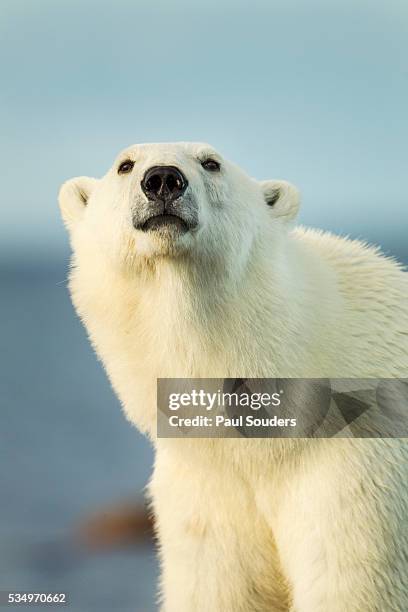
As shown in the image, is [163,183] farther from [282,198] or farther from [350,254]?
[350,254]

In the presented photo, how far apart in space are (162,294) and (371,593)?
85cm

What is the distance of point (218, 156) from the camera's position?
2.70 metres

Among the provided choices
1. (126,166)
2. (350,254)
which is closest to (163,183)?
(126,166)

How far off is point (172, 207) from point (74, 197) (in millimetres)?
556

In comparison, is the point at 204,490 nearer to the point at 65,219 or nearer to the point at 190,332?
the point at 190,332

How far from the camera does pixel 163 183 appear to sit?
246 cm

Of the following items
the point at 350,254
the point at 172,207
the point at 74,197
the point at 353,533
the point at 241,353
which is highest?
the point at 74,197

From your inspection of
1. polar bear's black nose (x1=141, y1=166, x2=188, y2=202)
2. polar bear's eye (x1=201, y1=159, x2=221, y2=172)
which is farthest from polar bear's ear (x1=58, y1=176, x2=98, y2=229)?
polar bear's black nose (x1=141, y1=166, x2=188, y2=202)

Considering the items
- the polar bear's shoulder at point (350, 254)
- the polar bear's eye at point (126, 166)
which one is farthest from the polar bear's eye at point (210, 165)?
the polar bear's shoulder at point (350, 254)

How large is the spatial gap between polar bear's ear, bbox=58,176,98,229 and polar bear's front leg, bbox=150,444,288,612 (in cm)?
67

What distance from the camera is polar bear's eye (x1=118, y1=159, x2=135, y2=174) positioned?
8.73ft

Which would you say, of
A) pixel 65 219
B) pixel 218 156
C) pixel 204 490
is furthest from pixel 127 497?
pixel 218 156

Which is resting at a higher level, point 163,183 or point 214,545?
point 163,183

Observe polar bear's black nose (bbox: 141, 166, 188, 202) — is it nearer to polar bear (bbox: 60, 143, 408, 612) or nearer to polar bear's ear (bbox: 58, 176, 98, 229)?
polar bear (bbox: 60, 143, 408, 612)
